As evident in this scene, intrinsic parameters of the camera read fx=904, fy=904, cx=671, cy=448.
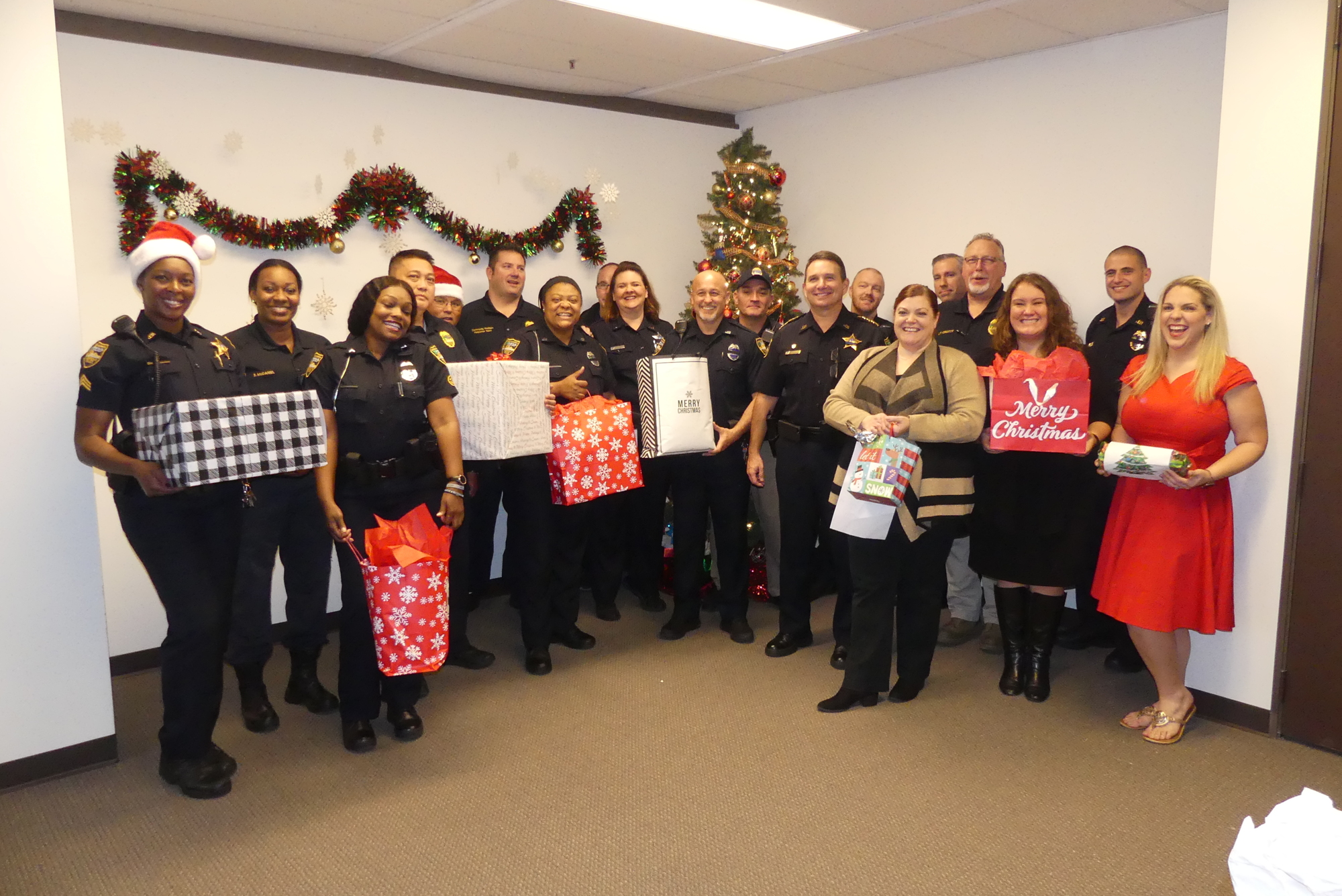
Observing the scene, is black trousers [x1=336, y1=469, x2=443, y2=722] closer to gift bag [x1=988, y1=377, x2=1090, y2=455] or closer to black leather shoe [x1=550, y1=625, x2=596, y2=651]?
black leather shoe [x1=550, y1=625, x2=596, y2=651]

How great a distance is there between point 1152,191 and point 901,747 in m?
3.25

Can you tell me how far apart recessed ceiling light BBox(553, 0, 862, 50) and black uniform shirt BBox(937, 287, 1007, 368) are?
1.54 meters

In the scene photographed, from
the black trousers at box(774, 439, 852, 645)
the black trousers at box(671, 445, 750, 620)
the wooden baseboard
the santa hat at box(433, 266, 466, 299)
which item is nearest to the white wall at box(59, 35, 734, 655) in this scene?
the santa hat at box(433, 266, 466, 299)

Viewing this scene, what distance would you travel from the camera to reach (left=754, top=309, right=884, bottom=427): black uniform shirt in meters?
4.02

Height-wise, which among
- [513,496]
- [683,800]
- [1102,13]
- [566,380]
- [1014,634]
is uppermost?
[1102,13]

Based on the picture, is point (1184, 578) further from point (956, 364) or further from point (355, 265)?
point (355, 265)

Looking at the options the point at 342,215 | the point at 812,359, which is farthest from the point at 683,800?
the point at 342,215

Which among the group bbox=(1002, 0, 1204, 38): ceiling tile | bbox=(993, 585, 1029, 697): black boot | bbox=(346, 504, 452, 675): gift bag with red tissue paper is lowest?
bbox=(993, 585, 1029, 697): black boot

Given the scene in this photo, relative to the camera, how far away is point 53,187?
307cm

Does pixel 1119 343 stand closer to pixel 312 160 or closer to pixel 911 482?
pixel 911 482

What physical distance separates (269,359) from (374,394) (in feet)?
2.55

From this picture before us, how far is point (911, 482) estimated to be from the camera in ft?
11.2

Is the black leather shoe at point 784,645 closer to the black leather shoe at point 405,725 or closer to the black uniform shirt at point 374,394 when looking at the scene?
the black leather shoe at point 405,725

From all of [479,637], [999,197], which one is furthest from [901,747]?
[999,197]
